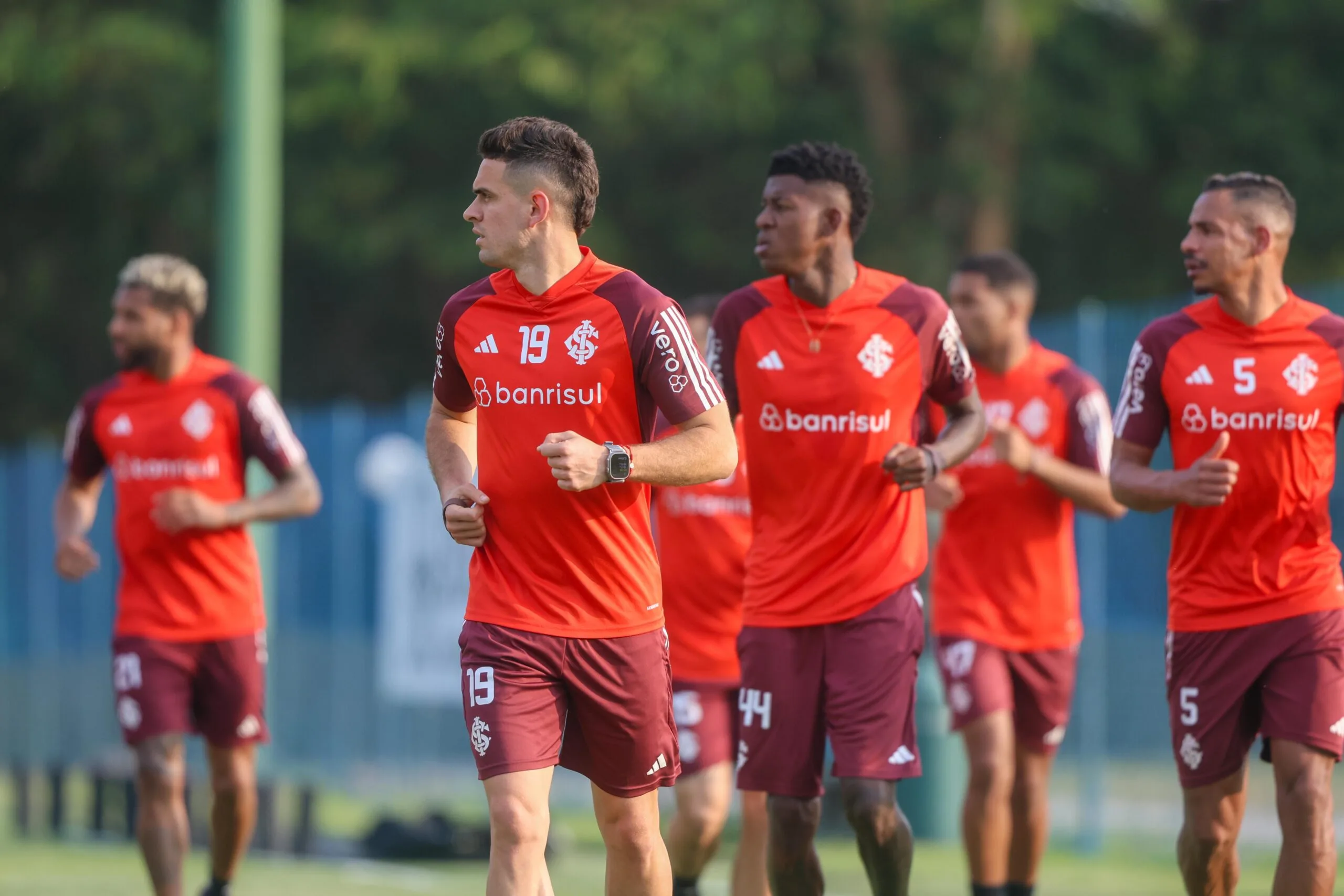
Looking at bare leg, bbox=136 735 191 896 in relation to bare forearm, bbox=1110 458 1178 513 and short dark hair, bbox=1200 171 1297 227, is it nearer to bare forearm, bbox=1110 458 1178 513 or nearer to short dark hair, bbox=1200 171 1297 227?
bare forearm, bbox=1110 458 1178 513

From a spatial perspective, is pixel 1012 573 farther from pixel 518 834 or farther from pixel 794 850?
pixel 518 834

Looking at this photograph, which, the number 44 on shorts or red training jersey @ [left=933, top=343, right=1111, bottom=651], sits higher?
red training jersey @ [left=933, top=343, right=1111, bottom=651]

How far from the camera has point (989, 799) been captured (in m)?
9.05

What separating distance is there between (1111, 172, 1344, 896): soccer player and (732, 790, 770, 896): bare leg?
5.51 ft

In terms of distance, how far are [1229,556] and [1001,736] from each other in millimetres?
2041

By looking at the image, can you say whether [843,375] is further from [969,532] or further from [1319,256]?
[1319,256]

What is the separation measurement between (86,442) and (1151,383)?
4936mm

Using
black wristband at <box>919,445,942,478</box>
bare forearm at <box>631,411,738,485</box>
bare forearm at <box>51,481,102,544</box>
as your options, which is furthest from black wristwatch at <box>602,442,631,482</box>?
bare forearm at <box>51,481,102,544</box>

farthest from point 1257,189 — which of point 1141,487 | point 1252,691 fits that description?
point 1252,691

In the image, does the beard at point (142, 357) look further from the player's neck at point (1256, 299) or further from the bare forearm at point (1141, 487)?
the player's neck at point (1256, 299)

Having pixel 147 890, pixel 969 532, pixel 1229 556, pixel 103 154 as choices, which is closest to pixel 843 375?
pixel 1229 556

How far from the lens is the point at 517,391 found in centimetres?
637

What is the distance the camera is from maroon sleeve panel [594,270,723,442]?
6.36 metres

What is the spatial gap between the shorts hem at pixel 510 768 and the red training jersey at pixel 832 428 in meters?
1.50
